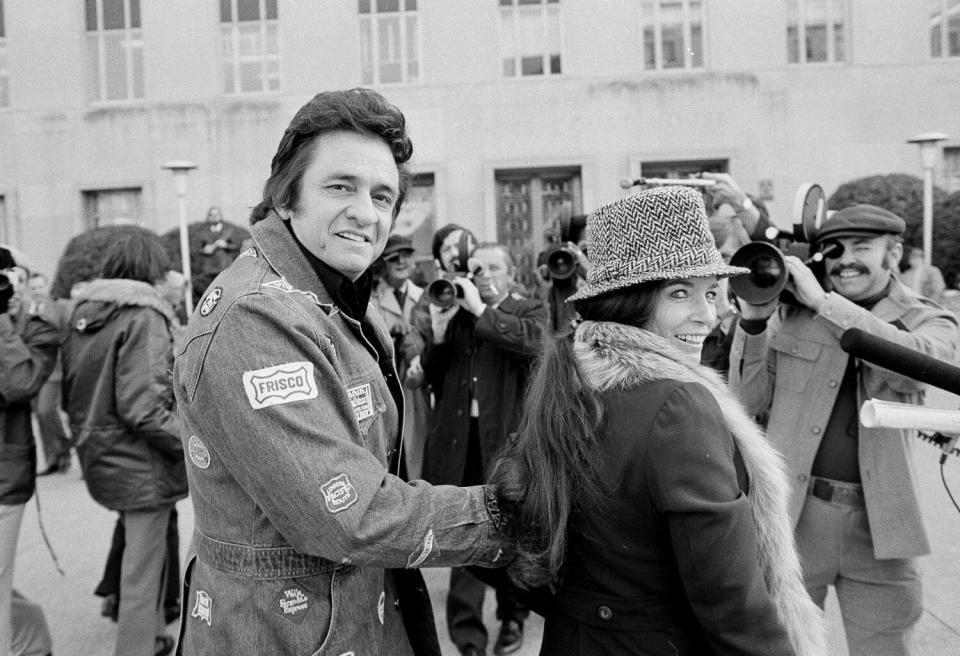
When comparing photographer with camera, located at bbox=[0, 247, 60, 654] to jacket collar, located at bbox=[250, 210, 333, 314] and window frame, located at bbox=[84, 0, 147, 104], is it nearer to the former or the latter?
jacket collar, located at bbox=[250, 210, 333, 314]

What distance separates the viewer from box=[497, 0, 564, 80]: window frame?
1627 cm

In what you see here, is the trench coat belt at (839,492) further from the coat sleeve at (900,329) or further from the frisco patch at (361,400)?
the frisco patch at (361,400)

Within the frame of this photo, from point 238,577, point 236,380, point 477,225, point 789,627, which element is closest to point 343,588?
point 238,577

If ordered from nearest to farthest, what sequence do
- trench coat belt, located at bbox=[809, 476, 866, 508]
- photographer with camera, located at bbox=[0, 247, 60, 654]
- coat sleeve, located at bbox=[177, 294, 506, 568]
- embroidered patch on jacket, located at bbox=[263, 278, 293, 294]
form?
coat sleeve, located at bbox=[177, 294, 506, 568] < embroidered patch on jacket, located at bbox=[263, 278, 293, 294] < trench coat belt, located at bbox=[809, 476, 866, 508] < photographer with camera, located at bbox=[0, 247, 60, 654]

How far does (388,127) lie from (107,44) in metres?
17.6

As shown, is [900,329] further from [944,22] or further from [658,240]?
[944,22]

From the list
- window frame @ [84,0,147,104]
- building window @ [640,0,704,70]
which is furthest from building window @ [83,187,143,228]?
building window @ [640,0,704,70]

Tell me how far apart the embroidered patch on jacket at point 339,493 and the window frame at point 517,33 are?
15.5 m

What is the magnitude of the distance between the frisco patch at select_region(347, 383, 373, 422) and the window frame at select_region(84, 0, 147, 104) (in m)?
→ 17.1

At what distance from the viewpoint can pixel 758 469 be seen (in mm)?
1817

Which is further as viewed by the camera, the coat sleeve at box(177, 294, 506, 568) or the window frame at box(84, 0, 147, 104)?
the window frame at box(84, 0, 147, 104)

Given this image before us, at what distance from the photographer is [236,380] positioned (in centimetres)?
156

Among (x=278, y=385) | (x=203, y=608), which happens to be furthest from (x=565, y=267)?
(x=278, y=385)

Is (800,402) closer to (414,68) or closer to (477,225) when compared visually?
(477,225)
